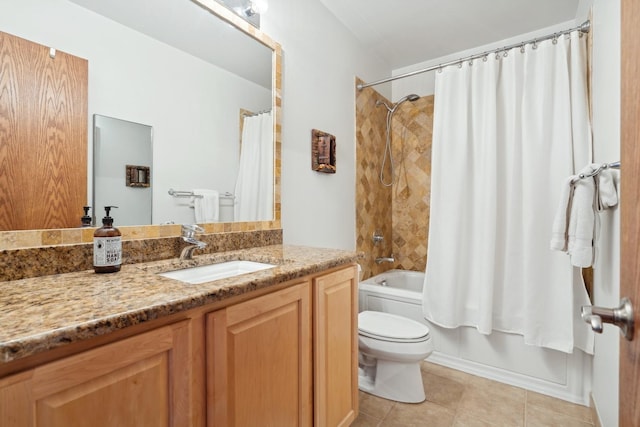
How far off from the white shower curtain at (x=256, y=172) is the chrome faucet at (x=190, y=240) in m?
0.29

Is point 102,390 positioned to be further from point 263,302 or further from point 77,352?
point 263,302

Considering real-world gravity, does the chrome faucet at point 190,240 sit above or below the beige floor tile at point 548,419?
above

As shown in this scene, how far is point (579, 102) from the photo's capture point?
193 centimetres

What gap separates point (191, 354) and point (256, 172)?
1.10 meters

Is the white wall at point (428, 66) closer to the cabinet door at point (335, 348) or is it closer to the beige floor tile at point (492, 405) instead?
the cabinet door at point (335, 348)

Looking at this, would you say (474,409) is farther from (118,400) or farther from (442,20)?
(442,20)

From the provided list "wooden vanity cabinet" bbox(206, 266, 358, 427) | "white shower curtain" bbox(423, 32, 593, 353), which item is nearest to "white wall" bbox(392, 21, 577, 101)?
"white shower curtain" bbox(423, 32, 593, 353)

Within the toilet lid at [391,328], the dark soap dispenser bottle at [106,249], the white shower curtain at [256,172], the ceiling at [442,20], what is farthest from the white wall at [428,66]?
the dark soap dispenser bottle at [106,249]

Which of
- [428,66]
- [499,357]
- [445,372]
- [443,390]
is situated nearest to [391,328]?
[443,390]

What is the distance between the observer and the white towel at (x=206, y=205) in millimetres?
1473

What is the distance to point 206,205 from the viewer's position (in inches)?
59.5

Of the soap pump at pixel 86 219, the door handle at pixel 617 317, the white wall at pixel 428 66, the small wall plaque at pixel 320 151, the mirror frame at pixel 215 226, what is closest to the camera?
the door handle at pixel 617 317

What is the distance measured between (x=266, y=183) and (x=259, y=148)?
202 millimetres

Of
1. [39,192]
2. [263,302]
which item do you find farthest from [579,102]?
[39,192]
